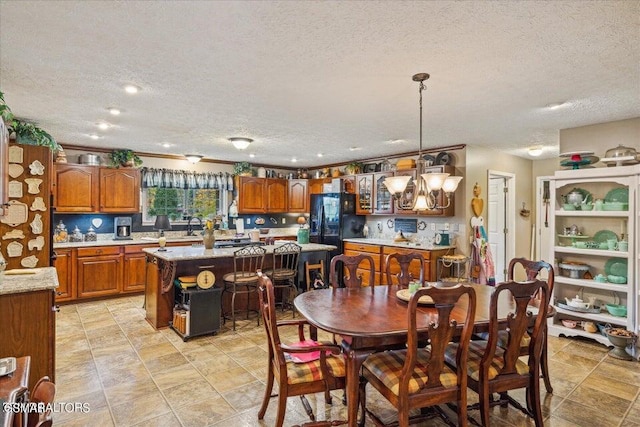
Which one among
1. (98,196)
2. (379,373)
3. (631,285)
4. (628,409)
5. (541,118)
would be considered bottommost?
(628,409)

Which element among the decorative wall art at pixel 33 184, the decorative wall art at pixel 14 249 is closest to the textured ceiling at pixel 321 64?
the decorative wall art at pixel 33 184

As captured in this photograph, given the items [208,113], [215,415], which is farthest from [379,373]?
[208,113]

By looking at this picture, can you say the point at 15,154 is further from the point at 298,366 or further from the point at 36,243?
the point at 298,366

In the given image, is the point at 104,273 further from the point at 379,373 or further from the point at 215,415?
the point at 379,373

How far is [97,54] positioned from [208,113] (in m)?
1.41

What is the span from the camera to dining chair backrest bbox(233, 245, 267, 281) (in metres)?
4.22

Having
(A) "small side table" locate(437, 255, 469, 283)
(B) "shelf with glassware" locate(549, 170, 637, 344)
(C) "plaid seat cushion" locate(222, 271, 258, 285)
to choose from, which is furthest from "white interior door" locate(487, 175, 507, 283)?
(C) "plaid seat cushion" locate(222, 271, 258, 285)

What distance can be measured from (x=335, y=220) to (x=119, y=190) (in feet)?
12.1

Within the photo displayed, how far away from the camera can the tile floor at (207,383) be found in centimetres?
241

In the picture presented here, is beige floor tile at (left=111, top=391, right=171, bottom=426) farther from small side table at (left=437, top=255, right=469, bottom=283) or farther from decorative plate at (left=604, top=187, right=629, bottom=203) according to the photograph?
decorative plate at (left=604, top=187, right=629, bottom=203)

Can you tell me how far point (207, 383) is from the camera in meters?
2.86

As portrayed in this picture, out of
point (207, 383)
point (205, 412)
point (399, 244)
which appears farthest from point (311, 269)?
point (205, 412)

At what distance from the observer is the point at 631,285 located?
3.51 metres

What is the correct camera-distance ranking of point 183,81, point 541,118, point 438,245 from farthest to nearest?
point 438,245 → point 541,118 → point 183,81
